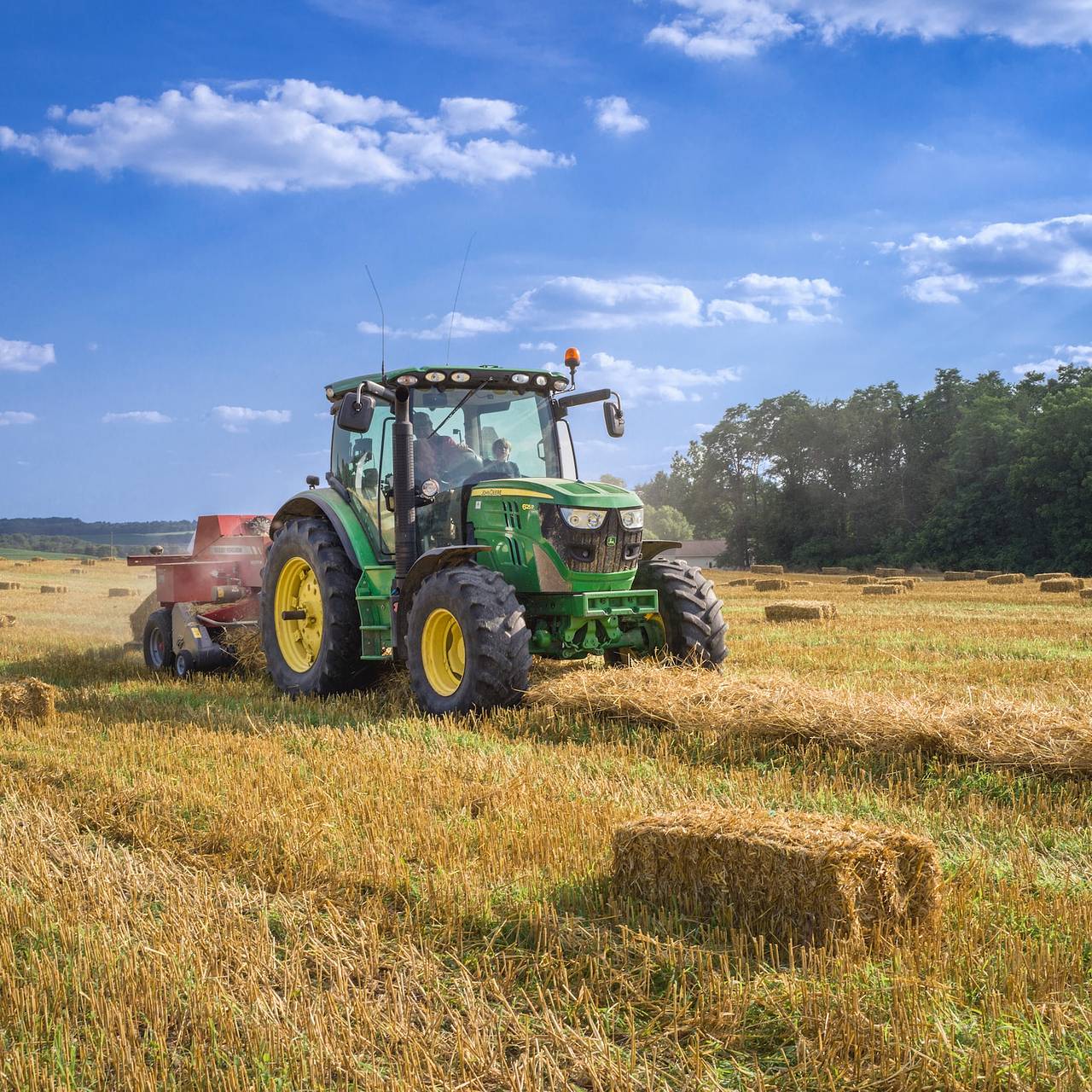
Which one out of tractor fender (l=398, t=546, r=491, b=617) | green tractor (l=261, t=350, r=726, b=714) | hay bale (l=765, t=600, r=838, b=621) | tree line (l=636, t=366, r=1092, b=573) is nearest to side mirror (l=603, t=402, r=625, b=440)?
green tractor (l=261, t=350, r=726, b=714)

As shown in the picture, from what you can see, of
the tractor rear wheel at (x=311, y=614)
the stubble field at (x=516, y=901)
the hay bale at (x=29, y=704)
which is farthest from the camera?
the tractor rear wheel at (x=311, y=614)

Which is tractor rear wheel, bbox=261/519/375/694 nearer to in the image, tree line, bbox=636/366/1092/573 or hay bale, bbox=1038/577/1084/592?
hay bale, bbox=1038/577/1084/592

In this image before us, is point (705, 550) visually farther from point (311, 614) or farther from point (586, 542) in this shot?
point (586, 542)

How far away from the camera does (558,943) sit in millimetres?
3420

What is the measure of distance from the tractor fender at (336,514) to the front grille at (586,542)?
5.62ft

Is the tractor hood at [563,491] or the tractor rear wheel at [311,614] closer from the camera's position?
the tractor hood at [563,491]

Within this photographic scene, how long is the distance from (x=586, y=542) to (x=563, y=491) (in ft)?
1.26

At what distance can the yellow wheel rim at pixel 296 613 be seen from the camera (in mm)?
9219

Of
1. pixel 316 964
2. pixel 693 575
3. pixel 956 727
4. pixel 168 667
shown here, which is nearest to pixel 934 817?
pixel 956 727

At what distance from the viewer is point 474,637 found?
704cm

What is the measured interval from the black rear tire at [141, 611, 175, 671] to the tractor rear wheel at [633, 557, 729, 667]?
194 inches


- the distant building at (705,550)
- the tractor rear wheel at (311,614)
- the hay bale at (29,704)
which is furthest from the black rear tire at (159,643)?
the distant building at (705,550)

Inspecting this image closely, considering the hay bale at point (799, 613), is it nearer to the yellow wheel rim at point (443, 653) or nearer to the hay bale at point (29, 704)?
the yellow wheel rim at point (443, 653)

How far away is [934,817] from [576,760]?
191 cm
